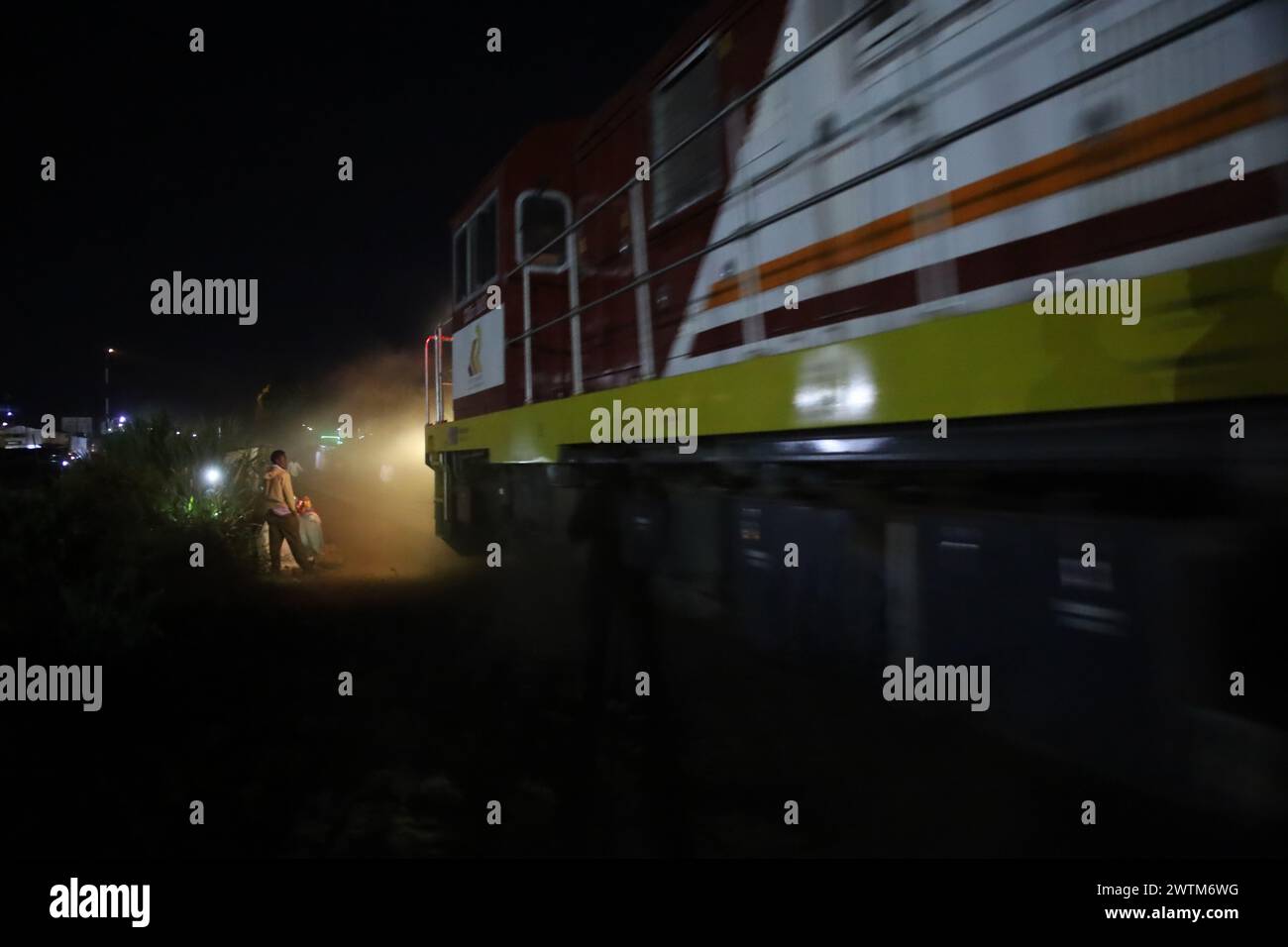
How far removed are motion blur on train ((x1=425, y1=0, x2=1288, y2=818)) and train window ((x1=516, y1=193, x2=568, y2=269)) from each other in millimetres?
1786

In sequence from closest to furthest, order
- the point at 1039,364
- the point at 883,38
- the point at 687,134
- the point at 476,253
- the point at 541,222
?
the point at 1039,364 → the point at 883,38 → the point at 687,134 → the point at 541,222 → the point at 476,253

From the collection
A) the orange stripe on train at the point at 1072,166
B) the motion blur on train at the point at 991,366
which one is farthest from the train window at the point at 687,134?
the orange stripe on train at the point at 1072,166

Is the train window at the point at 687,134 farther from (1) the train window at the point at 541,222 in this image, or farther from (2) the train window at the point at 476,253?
(2) the train window at the point at 476,253

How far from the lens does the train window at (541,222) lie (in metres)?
7.16

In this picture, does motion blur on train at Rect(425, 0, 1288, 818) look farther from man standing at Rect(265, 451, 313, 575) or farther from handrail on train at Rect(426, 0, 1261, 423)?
man standing at Rect(265, 451, 313, 575)

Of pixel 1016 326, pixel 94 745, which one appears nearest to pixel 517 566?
pixel 94 745

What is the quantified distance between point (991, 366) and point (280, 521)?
8469 mm

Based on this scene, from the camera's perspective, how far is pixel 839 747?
13.2ft

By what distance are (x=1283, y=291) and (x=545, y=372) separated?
5485 millimetres

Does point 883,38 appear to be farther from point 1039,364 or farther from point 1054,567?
point 1054,567

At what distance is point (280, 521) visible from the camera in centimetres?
940

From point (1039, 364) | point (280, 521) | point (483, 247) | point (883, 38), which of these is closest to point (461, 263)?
point (483, 247)

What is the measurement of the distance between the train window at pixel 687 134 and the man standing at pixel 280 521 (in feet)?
19.3
